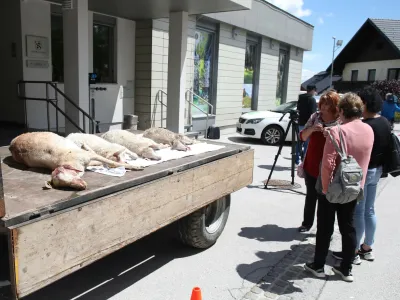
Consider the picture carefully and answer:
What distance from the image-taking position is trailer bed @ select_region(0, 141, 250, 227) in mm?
2137

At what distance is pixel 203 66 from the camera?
1334 centimetres

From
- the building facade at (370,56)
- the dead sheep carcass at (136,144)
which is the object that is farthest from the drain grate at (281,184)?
the building facade at (370,56)

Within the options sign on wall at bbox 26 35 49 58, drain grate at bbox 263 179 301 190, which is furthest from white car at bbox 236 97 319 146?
sign on wall at bbox 26 35 49 58

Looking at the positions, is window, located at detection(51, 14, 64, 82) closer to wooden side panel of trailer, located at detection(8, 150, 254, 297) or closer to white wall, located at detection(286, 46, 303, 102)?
wooden side panel of trailer, located at detection(8, 150, 254, 297)

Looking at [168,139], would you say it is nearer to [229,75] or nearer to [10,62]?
[10,62]

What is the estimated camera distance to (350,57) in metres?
35.5

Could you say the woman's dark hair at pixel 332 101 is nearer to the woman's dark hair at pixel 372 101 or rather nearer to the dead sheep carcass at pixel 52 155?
the woman's dark hair at pixel 372 101

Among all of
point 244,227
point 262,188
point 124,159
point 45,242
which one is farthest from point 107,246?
point 262,188

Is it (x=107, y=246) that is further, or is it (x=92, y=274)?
(x=92, y=274)

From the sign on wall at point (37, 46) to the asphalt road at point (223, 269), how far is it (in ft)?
19.7

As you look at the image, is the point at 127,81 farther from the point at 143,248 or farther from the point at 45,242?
the point at 45,242

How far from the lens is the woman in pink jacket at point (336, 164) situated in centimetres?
349

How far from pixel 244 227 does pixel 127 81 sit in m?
7.20

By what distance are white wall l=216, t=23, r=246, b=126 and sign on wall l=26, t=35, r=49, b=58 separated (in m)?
6.36
